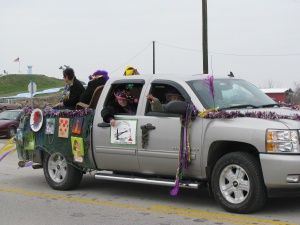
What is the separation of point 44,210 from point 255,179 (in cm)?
297

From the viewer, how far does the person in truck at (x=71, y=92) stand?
840cm

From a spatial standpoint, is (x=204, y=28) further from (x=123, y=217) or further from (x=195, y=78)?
(x=123, y=217)

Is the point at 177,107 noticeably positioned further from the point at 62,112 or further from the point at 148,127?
the point at 62,112

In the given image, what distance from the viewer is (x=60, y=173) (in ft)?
26.8

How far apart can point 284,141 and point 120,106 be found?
2.78 meters

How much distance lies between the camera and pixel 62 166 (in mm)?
8141

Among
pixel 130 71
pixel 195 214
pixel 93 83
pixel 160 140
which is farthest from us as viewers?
pixel 130 71

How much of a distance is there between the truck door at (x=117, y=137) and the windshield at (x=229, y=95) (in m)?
1.00

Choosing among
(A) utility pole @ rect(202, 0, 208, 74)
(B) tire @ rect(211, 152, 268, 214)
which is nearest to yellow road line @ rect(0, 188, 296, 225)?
(B) tire @ rect(211, 152, 268, 214)

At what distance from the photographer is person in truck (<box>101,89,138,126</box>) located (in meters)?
7.11

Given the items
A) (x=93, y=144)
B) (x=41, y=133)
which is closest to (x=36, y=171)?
(x=41, y=133)

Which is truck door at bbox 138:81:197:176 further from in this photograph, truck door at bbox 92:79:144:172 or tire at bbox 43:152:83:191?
tire at bbox 43:152:83:191

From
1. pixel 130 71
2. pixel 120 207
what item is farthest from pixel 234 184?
pixel 130 71

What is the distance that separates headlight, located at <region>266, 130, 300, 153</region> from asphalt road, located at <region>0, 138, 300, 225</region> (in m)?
0.86
